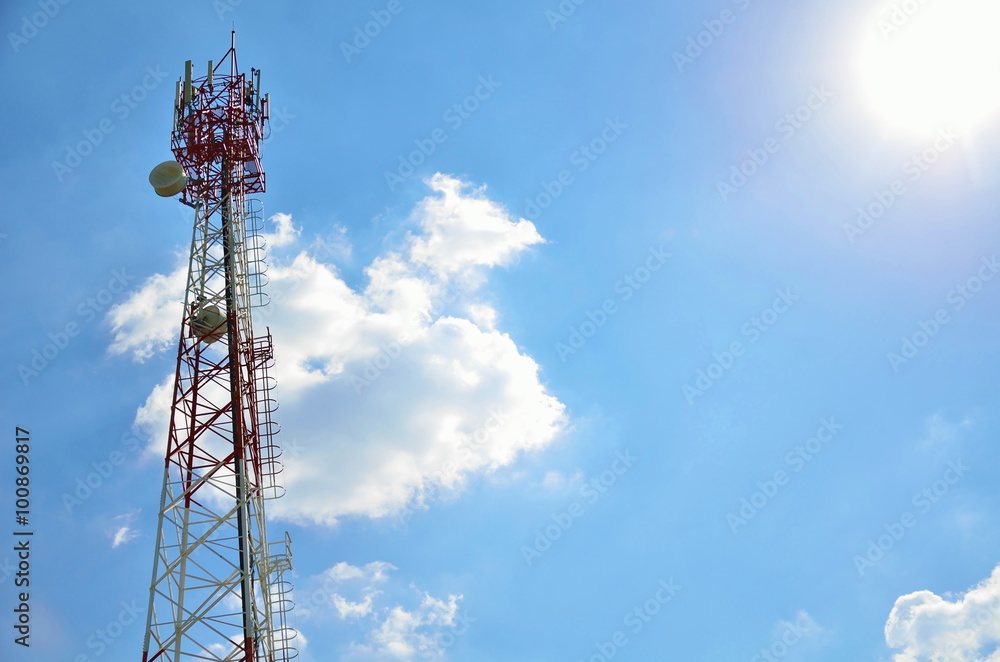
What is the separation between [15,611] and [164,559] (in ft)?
17.4

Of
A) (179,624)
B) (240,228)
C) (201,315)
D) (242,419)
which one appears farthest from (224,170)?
(179,624)

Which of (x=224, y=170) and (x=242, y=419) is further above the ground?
(x=224, y=170)

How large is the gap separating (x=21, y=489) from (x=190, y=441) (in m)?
6.25

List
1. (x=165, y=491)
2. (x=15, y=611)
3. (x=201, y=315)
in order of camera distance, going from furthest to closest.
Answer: (x=201, y=315) → (x=165, y=491) → (x=15, y=611)

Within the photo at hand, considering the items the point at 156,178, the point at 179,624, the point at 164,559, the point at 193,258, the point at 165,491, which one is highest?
the point at 156,178

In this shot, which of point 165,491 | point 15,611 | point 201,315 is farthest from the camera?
point 201,315

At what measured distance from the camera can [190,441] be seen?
40750 mm

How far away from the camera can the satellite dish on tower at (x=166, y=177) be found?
43125 millimetres

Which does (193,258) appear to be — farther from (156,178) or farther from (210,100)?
(210,100)

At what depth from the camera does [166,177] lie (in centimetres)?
4309

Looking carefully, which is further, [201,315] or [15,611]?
[201,315]

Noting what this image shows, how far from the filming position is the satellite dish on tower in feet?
141

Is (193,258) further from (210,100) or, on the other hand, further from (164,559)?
(164,559)

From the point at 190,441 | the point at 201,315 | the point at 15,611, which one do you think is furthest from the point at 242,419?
the point at 15,611
